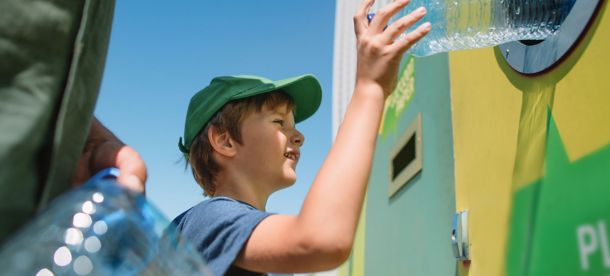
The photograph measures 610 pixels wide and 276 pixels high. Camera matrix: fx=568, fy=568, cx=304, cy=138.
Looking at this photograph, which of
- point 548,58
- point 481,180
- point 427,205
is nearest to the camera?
point 548,58

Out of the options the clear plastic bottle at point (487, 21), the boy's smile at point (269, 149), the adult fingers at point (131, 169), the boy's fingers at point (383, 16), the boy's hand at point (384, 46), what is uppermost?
the clear plastic bottle at point (487, 21)

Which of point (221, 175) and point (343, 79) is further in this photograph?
point (343, 79)

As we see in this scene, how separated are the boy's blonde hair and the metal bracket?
493 mm

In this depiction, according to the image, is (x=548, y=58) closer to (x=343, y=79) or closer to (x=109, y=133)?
(x=109, y=133)

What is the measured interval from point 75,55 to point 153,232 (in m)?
0.15

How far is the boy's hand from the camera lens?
2.42 ft

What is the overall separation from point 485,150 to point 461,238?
8.5 inches

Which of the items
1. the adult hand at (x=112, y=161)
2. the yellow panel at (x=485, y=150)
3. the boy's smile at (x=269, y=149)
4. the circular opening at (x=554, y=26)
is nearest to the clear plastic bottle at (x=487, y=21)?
the circular opening at (x=554, y=26)

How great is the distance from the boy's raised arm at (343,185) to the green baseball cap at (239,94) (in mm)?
306

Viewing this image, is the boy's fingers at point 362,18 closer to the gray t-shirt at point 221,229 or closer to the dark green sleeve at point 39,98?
the gray t-shirt at point 221,229

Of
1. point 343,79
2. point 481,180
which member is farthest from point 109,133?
point 343,79

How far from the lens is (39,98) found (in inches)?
16.9

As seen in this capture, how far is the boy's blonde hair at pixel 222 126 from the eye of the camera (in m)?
1.08

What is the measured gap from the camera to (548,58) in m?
0.95
